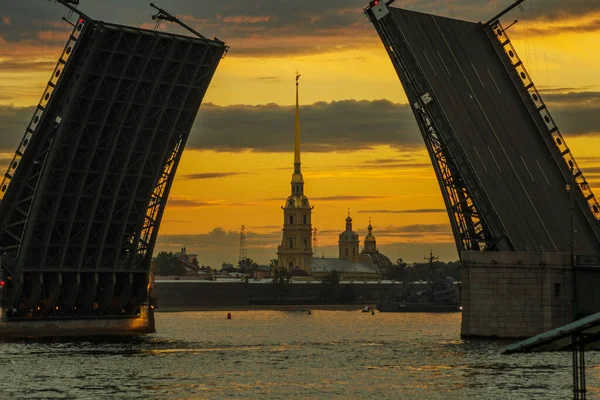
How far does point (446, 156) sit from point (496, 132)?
260 centimetres

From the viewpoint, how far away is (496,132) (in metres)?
61.6

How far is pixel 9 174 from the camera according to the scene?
5991cm

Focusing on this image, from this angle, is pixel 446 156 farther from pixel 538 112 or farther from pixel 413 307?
pixel 413 307

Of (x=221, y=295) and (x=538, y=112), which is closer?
(x=538, y=112)

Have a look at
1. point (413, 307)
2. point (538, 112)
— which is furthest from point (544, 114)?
point (413, 307)

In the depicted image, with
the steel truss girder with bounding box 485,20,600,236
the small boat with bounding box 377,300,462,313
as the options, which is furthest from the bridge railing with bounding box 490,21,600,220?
the small boat with bounding box 377,300,462,313

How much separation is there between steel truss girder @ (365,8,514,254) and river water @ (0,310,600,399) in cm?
458

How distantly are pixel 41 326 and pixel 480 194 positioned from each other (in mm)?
20353

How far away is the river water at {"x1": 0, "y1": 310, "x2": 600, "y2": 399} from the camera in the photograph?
42.2 m

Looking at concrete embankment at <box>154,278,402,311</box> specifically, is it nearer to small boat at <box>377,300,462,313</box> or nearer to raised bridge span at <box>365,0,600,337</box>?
small boat at <box>377,300,462,313</box>

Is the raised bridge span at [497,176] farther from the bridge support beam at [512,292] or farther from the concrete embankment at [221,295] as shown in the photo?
the concrete embankment at [221,295]

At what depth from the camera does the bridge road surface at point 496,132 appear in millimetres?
59562

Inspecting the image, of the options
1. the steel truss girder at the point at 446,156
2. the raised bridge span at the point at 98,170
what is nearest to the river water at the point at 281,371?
the raised bridge span at the point at 98,170

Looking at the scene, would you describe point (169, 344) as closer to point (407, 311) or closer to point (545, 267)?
point (545, 267)
